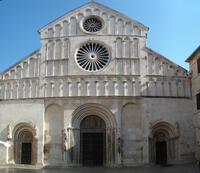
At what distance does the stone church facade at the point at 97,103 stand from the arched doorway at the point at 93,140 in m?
0.08

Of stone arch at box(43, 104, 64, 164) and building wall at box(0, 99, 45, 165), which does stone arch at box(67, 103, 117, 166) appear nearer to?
stone arch at box(43, 104, 64, 164)

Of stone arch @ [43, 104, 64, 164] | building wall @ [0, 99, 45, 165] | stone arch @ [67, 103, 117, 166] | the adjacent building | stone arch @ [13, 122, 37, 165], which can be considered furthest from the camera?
stone arch @ [13, 122, 37, 165]

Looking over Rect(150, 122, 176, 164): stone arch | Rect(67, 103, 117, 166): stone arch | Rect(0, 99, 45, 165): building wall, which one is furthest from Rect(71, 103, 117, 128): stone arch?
Rect(150, 122, 176, 164): stone arch

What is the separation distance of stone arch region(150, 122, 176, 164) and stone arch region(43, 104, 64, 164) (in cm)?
700

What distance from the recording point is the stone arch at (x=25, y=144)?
85.6 ft

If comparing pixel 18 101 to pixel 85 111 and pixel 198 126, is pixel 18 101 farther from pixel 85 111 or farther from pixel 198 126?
pixel 198 126

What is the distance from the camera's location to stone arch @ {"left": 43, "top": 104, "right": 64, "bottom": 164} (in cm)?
2577

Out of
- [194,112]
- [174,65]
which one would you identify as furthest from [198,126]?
[174,65]

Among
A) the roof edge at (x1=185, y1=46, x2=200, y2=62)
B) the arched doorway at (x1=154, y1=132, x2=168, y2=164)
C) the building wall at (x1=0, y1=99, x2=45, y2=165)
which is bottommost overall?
the arched doorway at (x1=154, y1=132, x2=168, y2=164)

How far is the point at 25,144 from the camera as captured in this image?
26.9 metres

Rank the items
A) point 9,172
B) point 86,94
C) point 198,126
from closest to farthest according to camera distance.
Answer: point 9,172 < point 198,126 < point 86,94

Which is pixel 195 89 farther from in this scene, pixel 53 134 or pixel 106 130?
pixel 53 134

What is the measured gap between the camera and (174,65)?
26.7 metres

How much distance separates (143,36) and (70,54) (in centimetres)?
615
